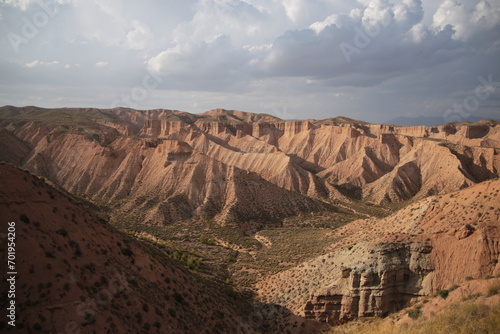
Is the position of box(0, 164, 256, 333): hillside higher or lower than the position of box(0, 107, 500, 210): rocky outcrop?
lower

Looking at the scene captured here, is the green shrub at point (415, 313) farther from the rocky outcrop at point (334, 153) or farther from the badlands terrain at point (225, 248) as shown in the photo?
the rocky outcrop at point (334, 153)

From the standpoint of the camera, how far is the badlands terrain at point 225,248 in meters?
16.3

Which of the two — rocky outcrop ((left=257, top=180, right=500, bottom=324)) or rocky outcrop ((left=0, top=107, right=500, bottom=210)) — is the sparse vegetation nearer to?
rocky outcrop ((left=257, top=180, right=500, bottom=324))

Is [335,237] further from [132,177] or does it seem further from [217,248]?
[132,177]

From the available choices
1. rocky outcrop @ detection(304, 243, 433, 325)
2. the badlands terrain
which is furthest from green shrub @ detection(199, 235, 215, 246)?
rocky outcrop @ detection(304, 243, 433, 325)

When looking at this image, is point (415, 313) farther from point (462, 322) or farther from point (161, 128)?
point (161, 128)

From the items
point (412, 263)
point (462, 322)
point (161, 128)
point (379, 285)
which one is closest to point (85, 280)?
point (462, 322)

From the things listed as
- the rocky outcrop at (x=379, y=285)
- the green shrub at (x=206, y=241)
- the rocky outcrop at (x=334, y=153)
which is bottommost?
the green shrub at (x=206, y=241)

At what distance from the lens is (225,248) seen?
158 feet

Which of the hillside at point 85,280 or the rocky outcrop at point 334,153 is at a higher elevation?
the rocky outcrop at point 334,153

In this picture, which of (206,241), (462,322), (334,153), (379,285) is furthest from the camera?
(334,153)

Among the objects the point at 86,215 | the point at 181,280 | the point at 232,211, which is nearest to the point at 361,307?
the point at 181,280

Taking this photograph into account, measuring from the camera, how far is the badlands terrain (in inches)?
642

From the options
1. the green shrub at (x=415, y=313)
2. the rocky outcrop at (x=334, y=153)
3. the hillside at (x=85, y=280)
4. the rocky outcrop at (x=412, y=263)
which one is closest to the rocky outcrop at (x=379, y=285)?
the rocky outcrop at (x=412, y=263)
